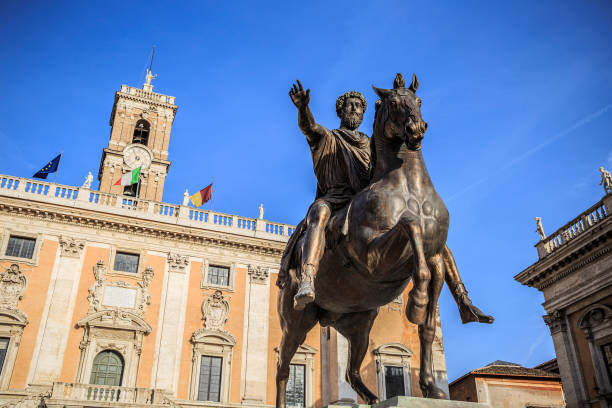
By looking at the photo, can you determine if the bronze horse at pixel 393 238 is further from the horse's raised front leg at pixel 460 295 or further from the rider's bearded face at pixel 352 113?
the rider's bearded face at pixel 352 113

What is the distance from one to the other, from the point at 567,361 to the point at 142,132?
101 ft

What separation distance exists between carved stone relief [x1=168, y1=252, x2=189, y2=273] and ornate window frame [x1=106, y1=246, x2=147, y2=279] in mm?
1112

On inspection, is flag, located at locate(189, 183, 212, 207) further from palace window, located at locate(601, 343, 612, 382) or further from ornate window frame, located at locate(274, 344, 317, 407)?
palace window, located at locate(601, 343, 612, 382)

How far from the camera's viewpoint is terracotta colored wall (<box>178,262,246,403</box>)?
21312 millimetres

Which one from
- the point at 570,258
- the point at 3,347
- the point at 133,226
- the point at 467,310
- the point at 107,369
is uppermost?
the point at 133,226

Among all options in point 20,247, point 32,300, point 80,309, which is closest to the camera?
point 32,300

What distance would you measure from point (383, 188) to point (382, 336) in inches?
841

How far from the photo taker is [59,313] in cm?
2053

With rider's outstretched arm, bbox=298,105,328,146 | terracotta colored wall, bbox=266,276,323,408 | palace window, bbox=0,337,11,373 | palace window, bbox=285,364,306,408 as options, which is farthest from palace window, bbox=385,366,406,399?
rider's outstretched arm, bbox=298,105,328,146

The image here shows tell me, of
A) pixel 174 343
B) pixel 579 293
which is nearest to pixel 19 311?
pixel 174 343

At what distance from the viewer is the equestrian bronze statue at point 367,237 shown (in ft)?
12.1

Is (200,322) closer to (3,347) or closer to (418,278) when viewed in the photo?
(3,347)

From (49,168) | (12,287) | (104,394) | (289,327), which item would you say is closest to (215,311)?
(104,394)

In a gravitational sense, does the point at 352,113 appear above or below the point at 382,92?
above
